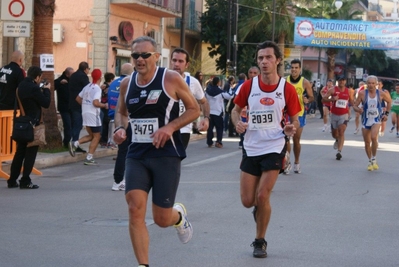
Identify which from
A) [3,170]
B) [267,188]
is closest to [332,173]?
[3,170]

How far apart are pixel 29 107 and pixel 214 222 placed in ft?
15.0

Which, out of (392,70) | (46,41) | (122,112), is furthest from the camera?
(392,70)

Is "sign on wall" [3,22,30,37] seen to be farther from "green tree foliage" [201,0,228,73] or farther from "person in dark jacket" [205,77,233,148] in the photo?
"green tree foliage" [201,0,228,73]

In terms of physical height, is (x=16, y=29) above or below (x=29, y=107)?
above

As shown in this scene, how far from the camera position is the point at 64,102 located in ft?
Result: 62.8

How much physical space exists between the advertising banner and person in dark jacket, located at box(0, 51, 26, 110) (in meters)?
30.1

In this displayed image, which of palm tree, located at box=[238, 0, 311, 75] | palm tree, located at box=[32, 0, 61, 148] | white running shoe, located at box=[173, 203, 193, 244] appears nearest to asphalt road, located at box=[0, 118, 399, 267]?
white running shoe, located at box=[173, 203, 193, 244]

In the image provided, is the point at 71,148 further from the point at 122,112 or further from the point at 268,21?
the point at 268,21

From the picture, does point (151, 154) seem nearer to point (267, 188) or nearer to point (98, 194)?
point (267, 188)

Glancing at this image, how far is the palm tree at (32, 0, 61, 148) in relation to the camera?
61.1 ft

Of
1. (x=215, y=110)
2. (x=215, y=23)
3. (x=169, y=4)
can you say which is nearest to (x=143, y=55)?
(x=215, y=110)

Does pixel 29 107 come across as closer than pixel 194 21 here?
Yes

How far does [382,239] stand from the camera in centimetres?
869

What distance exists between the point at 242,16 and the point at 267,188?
4267 cm
